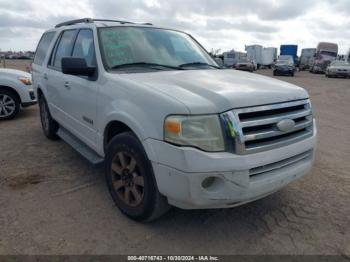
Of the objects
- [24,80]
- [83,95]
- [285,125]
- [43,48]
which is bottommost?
[24,80]

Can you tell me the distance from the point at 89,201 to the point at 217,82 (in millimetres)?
1873

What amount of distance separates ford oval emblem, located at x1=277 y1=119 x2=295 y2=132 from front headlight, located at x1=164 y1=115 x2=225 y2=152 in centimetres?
60

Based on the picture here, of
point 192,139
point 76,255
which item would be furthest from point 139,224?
point 192,139

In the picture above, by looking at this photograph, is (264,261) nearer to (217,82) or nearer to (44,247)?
(217,82)

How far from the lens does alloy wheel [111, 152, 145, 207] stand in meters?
2.91

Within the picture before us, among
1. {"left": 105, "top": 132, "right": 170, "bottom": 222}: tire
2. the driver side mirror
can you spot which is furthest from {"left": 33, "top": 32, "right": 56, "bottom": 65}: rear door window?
{"left": 105, "top": 132, "right": 170, "bottom": 222}: tire

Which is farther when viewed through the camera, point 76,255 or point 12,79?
point 12,79

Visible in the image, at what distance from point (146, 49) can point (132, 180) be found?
160 centimetres

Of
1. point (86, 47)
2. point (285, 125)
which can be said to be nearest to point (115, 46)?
point (86, 47)

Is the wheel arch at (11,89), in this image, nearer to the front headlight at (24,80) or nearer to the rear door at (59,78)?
the front headlight at (24,80)

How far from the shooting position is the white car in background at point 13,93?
24.1 ft

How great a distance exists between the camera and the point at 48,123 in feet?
18.6

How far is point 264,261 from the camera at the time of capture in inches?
101

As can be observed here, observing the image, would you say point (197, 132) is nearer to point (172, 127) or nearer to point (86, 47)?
point (172, 127)
